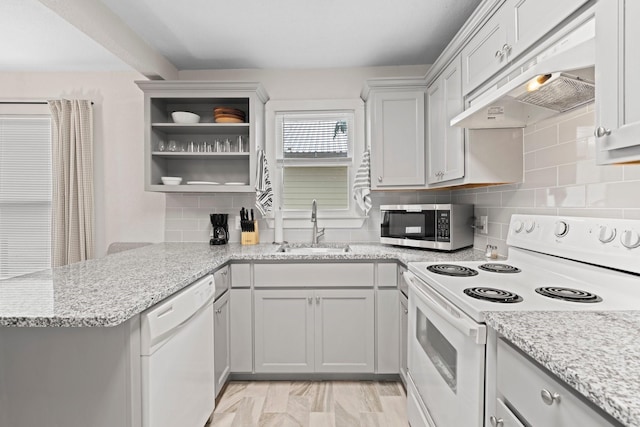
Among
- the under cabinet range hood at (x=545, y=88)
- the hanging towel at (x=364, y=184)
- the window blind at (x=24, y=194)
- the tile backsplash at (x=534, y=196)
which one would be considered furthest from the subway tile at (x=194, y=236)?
the under cabinet range hood at (x=545, y=88)

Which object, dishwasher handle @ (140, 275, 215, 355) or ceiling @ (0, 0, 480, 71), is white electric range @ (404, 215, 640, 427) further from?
ceiling @ (0, 0, 480, 71)

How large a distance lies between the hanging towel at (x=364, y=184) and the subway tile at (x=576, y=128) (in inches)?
53.0

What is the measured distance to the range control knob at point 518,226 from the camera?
1.85 meters

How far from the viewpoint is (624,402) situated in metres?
0.57

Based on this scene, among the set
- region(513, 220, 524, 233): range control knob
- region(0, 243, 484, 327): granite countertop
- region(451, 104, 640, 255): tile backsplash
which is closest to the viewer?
region(0, 243, 484, 327): granite countertop

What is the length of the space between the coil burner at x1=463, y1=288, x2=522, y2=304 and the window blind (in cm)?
352

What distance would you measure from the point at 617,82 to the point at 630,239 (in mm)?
600

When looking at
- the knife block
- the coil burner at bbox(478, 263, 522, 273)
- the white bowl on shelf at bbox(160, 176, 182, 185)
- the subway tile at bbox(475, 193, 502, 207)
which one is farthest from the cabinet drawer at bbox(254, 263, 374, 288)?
the white bowl on shelf at bbox(160, 176, 182, 185)

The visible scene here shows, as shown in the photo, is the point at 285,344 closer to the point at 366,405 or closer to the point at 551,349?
the point at 366,405

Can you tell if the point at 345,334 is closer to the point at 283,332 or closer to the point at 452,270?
the point at 283,332

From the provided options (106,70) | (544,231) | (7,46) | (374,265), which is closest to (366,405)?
(374,265)

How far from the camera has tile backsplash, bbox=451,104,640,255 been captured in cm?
137

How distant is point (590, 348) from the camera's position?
0.78 m

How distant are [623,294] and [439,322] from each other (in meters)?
0.63
